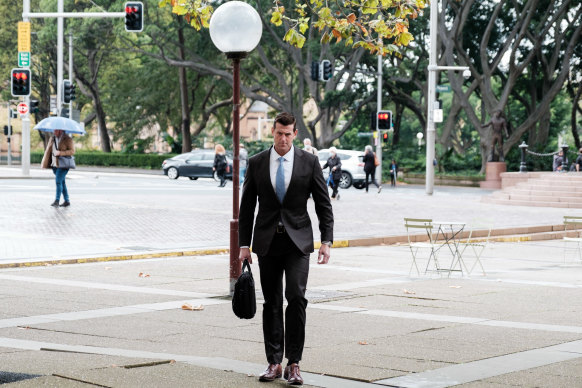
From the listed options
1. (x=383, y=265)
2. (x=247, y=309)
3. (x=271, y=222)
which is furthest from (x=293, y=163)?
(x=383, y=265)

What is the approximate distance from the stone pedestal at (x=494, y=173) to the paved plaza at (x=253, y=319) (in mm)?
25738

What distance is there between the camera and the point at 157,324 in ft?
27.9

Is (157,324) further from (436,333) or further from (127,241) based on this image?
(127,241)

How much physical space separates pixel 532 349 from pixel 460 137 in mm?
93274

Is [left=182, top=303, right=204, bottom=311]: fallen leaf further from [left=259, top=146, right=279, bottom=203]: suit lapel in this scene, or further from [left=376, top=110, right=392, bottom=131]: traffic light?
[left=376, top=110, right=392, bottom=131]: traffic light

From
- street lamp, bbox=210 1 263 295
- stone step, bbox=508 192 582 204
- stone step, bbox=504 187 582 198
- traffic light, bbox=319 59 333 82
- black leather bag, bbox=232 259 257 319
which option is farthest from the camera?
traffic light, bbox=319 59 333 82

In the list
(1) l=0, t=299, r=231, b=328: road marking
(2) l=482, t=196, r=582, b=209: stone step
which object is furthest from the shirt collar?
(2) l=482, t=196, r=582, b=209: stone step

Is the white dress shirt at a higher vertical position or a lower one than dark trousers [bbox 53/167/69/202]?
higher

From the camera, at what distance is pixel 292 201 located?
21.2 feet

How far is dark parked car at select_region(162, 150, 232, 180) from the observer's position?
46.5 m

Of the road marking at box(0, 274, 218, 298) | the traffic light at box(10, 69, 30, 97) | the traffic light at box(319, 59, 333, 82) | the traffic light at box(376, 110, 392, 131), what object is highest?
the traffic light at box(319, 59, 333, 82)

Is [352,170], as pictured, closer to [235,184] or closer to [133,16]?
[133,16]

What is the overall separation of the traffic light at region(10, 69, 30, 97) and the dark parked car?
37.5 ft

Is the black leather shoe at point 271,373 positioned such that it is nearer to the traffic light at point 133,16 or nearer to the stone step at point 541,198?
the traffic light at point 133,16
